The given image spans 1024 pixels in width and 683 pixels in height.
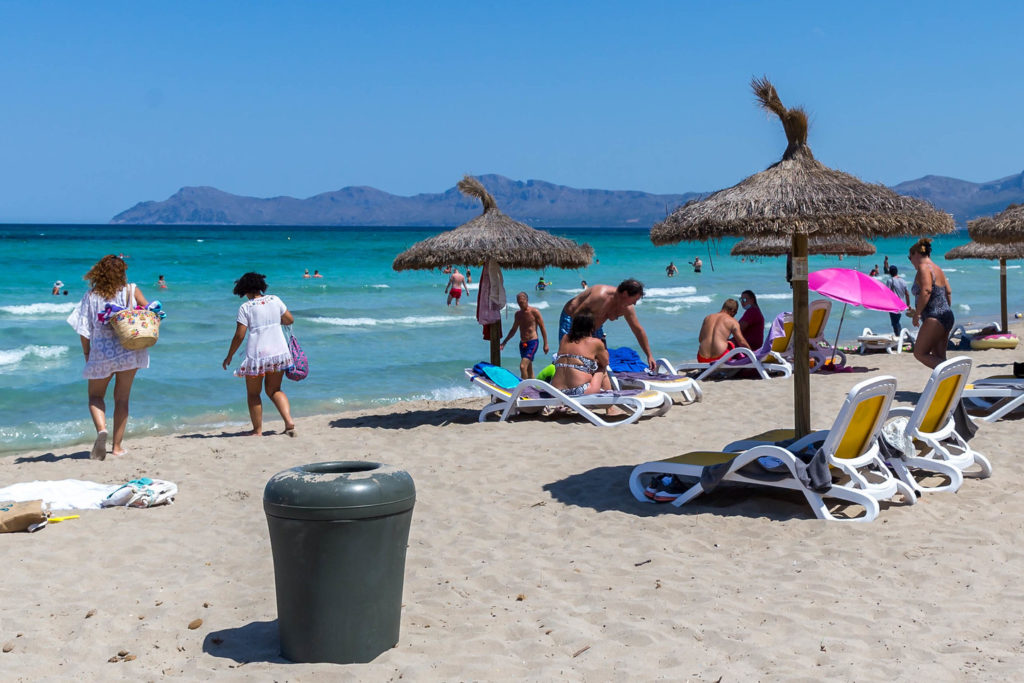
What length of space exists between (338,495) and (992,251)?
47.9ft

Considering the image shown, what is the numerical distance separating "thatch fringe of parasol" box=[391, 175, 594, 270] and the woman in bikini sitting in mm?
918

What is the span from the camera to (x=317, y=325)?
21234 mm

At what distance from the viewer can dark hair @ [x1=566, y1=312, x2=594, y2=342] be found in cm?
816

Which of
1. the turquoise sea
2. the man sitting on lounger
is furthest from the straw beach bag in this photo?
the man sitting on lounger

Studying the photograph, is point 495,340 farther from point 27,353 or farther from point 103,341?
point 27,353

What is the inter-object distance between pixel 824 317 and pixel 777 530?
7368 mm

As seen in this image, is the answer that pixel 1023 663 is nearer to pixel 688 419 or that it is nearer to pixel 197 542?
pixel 197 542

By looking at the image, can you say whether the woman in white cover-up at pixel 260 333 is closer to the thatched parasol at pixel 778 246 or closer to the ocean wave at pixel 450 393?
the ocean wave at pixel 450 393

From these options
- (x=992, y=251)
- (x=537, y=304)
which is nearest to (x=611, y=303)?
(x=992, y=251)

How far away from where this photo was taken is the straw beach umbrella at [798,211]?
513 centimetres

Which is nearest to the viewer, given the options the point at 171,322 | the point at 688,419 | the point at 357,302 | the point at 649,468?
the point at 649,468

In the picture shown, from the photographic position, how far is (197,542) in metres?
5.04

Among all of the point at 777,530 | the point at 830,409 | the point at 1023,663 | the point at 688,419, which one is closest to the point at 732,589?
the point at 777,530

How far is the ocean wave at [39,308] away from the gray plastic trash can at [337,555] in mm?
21567
